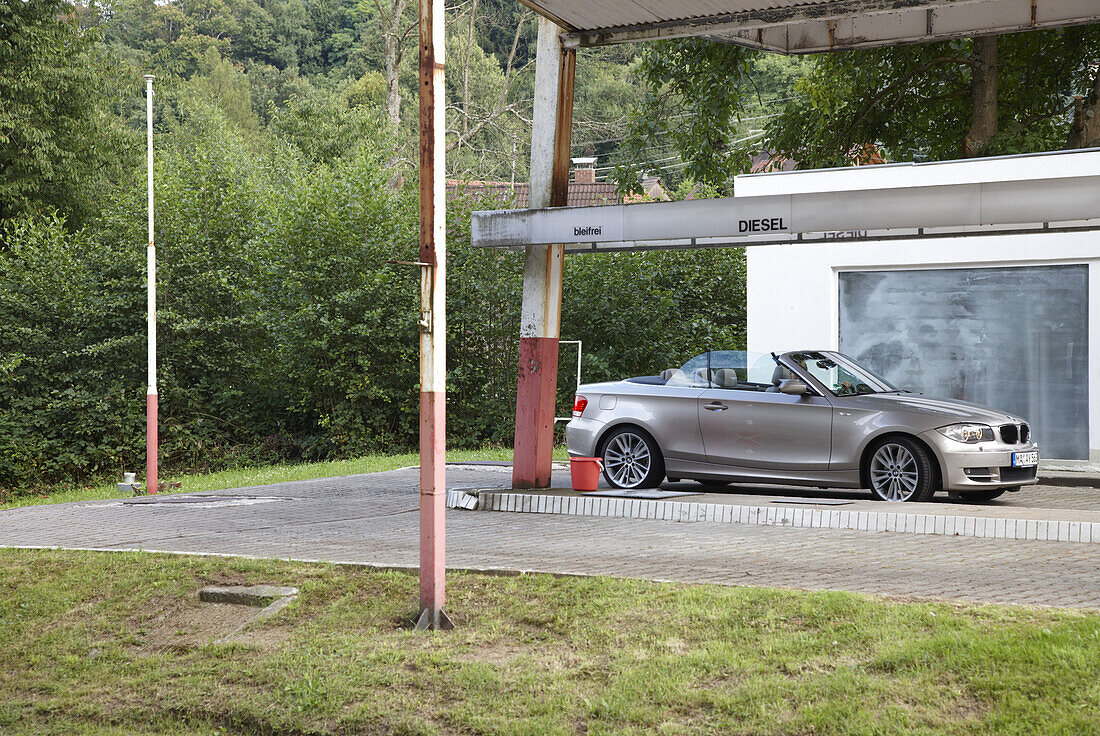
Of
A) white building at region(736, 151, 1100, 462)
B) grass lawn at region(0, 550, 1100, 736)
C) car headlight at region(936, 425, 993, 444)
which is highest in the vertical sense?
white building at region(736, 151, 1100, 462)

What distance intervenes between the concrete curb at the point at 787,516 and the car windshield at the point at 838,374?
208cm

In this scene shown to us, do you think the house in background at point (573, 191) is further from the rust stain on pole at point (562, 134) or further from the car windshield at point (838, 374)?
the car windshield at point (838, 374)

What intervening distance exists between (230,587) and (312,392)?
19.8 metres

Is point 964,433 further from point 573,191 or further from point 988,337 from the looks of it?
point 573,191

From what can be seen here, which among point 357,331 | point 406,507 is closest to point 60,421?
point 357,331

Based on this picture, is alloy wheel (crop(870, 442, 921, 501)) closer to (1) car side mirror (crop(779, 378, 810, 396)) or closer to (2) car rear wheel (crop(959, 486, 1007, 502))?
(2) car rear wheel (crop(959, 486, 1007, 502))

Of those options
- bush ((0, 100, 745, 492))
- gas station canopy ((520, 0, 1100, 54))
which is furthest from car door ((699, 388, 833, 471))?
bush ((0, 100, 745, 492))

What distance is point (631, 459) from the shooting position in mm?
13016

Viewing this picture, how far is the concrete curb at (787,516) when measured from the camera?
945cm

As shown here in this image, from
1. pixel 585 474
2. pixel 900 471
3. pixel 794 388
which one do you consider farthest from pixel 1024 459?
pixel 585 474

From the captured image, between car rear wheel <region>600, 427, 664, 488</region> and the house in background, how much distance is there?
2706 mm

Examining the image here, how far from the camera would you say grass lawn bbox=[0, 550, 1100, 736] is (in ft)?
16.8

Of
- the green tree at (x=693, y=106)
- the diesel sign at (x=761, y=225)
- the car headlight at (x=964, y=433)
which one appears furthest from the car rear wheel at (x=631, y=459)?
the green tree at (x=693, y=106)

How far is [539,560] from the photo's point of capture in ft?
28.0
